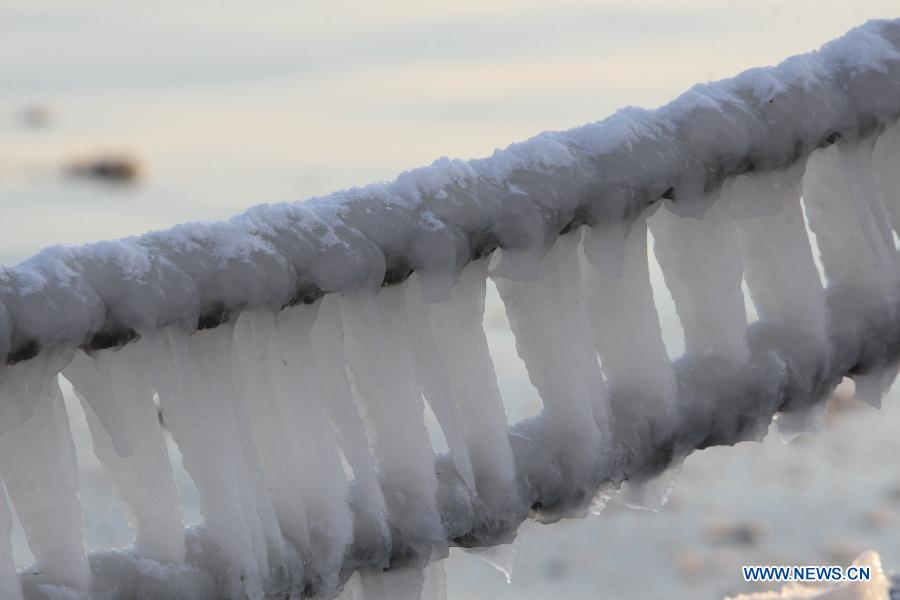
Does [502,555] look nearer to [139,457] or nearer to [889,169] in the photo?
[139,457]

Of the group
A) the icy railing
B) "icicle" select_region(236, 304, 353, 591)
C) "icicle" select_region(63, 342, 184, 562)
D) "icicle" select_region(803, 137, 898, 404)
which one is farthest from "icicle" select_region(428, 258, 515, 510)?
"icicle" select_region(803, 137, 898, 404)

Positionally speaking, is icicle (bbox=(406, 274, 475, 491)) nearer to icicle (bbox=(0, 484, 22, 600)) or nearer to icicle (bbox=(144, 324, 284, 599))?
icicle (bbox=(144, 324, 284, 599))

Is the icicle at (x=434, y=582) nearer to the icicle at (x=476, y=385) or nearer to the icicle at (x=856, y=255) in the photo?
the icicle at (x=476, y=385)

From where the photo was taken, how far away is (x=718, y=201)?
3.12 feet

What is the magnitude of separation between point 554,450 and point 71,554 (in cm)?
34

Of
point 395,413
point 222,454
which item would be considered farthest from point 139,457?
point 395,413

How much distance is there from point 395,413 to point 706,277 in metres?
0.28

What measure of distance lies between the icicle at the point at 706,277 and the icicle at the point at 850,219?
0.11 meters

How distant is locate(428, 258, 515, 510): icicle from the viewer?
2.81ft

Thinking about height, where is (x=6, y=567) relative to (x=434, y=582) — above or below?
above

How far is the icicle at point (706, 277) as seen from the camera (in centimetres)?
95

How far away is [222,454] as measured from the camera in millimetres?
766

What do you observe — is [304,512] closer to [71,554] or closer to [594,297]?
[71,554]

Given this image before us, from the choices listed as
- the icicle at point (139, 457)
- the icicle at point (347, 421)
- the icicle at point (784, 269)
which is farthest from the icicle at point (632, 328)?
the icicle at point (139, 457)
